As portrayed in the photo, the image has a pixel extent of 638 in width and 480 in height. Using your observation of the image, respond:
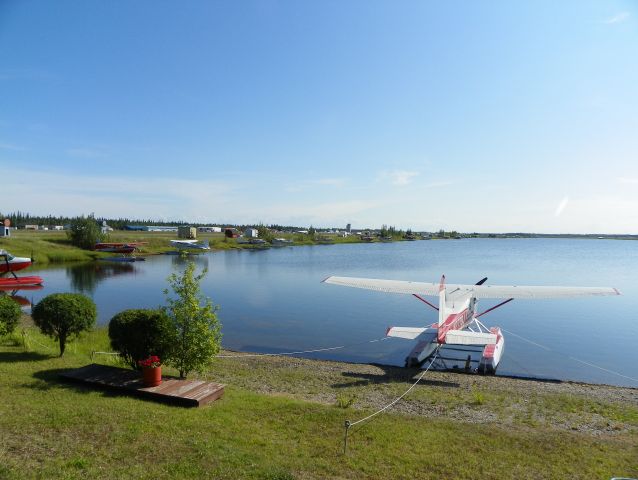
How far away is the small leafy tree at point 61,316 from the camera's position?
10595 millimetres

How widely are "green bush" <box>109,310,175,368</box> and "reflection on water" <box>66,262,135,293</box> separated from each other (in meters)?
26.9

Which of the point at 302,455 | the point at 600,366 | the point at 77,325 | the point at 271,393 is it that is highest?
the point at 77,325

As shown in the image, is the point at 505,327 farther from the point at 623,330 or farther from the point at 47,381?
the point at 47,381

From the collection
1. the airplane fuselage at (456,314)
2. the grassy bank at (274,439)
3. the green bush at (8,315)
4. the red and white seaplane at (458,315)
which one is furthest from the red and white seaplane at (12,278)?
the airplane fuselage at (456,314)

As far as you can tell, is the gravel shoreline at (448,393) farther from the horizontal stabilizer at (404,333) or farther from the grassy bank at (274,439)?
the horizontal stabilizer at (404,333)

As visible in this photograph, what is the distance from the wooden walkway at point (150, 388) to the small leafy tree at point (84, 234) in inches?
2603

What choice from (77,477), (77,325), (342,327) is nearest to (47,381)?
(77,325)

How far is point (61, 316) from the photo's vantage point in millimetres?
10578

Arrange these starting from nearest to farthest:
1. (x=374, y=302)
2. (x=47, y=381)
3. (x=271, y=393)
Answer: (x=47, y=381) → (x=271, y=393) → (x=374, y=302)

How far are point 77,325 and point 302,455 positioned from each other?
8052mm

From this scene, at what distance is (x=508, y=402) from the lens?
34.4ft

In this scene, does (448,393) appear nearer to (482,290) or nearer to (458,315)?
(458,315)

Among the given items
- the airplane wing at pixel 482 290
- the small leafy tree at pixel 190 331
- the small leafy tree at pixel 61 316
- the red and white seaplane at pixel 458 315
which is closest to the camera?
the small leafy tree at pixel 190 331

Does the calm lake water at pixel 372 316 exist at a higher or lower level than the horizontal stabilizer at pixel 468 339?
lower
